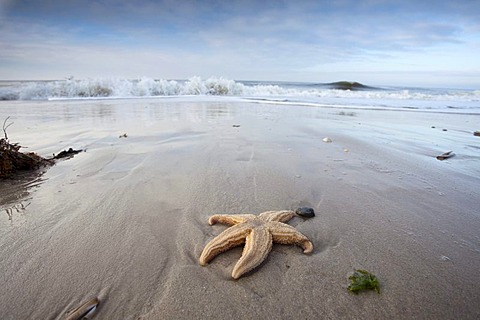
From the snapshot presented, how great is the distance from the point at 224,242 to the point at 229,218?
41 centimetres

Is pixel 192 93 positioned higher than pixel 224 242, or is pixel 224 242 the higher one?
pixel 192 93

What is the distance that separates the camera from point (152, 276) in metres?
1.99

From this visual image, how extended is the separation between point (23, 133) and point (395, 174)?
7.78 metres

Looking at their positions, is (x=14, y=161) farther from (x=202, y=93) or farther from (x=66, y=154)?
(x=202, y=93)

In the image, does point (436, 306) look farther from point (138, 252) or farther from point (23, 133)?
point (23, 133)

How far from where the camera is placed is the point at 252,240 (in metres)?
2.14

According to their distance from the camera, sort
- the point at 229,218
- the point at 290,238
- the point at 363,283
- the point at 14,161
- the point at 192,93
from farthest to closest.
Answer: the point at 192,93 < the point at 14,161 < the point at 229,218 < the point at 290,238 < the point at 363,283

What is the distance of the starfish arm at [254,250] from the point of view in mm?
1938

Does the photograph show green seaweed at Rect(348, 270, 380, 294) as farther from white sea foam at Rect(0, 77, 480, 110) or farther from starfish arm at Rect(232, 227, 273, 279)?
white sea foam at Rect(0, 77, 480, 110)

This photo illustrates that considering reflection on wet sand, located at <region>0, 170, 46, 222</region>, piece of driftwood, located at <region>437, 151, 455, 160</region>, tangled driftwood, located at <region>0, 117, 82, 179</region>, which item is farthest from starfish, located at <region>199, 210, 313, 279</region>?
piece of driftwood, located at <region>437, 151, 455, 160</region>

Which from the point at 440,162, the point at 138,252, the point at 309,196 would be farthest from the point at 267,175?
the point at 440,162

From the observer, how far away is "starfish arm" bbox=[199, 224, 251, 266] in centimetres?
209

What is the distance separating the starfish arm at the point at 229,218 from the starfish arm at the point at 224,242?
0.58 ft

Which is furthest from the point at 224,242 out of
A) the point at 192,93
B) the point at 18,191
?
the point at 192,93
